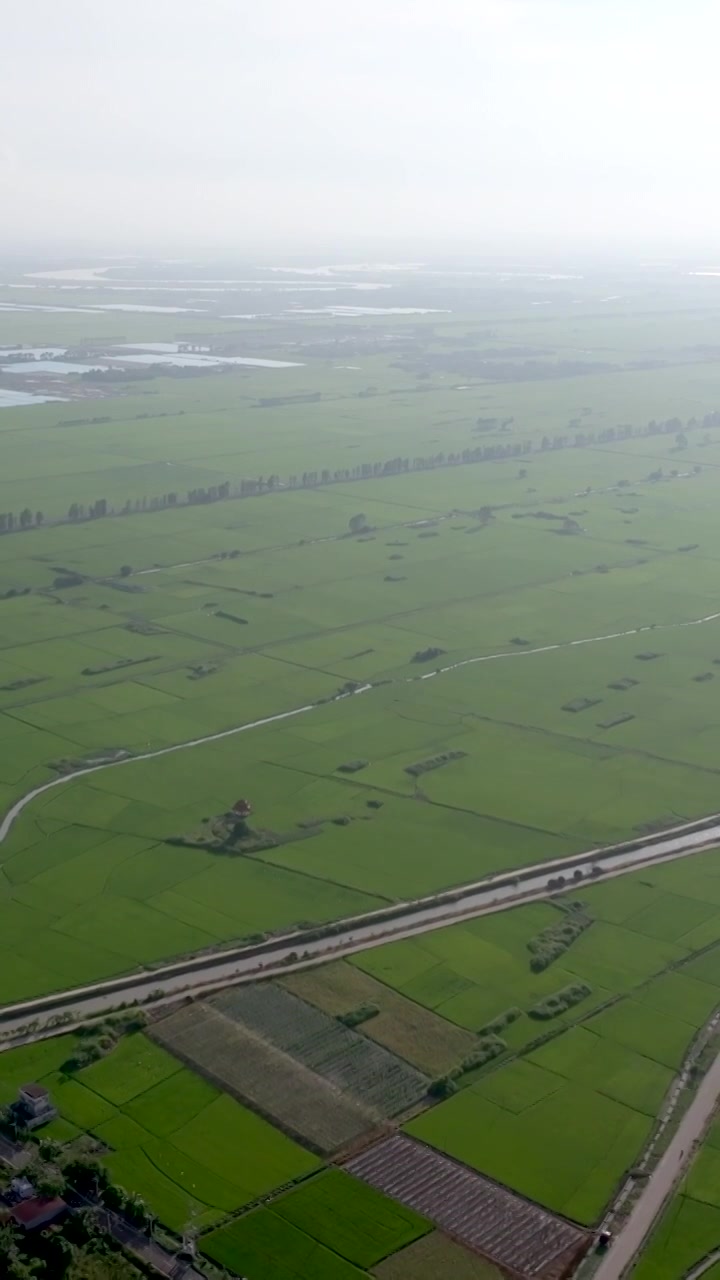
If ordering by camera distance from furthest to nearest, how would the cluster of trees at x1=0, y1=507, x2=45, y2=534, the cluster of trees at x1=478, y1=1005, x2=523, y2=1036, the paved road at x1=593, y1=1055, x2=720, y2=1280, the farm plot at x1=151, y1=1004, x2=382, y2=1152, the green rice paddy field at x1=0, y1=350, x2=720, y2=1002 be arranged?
the cluster of trees at x1=0, y1=507, x2=45, y2=534, the green rice paddy field at x1=0, y1=350, x2=720, y2=1002, the cluster of trees at x1=478, y1=1005, x2=523, y2=1036, the farm plot at x1=151, y1=1004, x2=382, y2=1152, the paved road at x1=593, y1=1055, x2=720, y2=1280

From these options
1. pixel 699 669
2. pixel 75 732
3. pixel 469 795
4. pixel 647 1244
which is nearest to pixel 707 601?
pixel 699 669

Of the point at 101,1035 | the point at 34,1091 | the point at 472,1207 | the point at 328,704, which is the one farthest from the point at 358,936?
the point at 328,704

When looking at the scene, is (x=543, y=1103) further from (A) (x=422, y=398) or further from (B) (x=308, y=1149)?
(A) (x=422, y=398)

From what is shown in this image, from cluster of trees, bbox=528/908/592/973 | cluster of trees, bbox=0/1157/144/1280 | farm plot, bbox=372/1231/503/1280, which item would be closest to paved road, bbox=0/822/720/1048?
cluster of trees, bbox=528/908/592/973

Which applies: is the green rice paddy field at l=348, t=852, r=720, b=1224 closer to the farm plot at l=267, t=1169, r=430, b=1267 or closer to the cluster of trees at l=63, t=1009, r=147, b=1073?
the farm plot at l=267, t=1169, r=430, b=1267

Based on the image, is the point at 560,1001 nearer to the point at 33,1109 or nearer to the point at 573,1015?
the point at 573,1015
